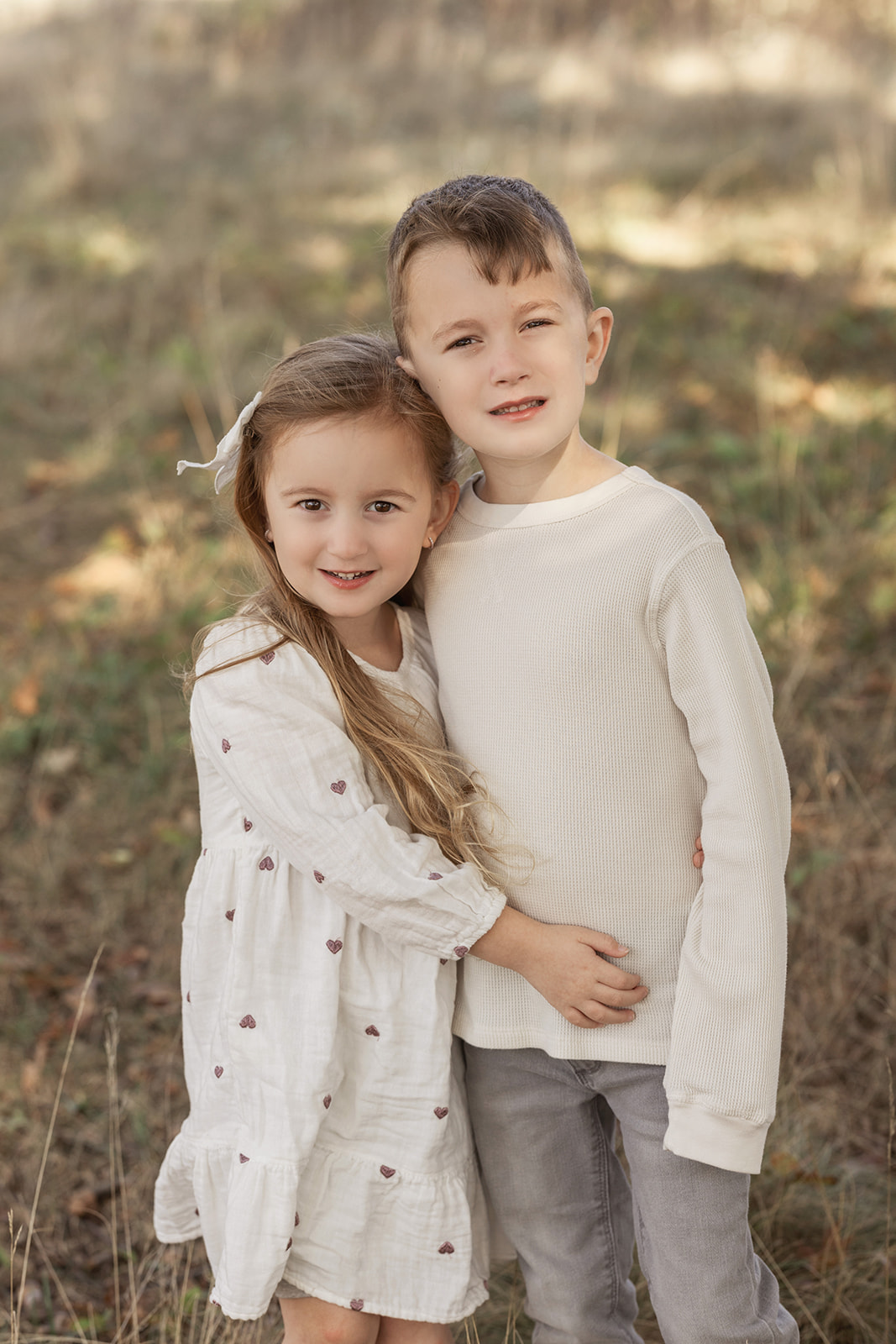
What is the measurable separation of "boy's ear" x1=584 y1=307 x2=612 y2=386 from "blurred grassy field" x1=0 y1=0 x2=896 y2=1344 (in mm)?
1366

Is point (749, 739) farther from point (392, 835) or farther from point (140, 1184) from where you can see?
point (140, 1184)

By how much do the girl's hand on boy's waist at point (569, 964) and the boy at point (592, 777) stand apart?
0.04ft

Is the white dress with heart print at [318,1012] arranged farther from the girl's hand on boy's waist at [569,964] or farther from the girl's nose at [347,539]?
the girl's nose at [347,539]

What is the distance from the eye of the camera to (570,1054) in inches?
68.2

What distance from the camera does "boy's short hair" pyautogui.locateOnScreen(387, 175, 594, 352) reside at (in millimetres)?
1681

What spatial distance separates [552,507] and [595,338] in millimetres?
284

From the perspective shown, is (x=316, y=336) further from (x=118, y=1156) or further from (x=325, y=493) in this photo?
(x=325, y=493)

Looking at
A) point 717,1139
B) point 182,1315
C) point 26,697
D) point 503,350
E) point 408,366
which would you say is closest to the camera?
point 717,1139

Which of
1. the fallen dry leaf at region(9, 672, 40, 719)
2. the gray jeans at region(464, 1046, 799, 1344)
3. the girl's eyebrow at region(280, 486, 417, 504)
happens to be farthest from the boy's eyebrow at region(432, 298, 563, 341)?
the fallen dry leaf at region(9, 672, 40, 719)

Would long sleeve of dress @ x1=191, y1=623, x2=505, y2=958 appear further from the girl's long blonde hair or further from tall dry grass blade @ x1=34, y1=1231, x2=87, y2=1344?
tall dry grass blade @ x1=34, y1=1231, x2=87, y2=1344

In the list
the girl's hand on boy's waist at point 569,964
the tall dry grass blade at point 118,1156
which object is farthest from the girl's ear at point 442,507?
the tall dry grass blade at point 118,1156

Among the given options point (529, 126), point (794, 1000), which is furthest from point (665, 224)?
point (794, 1000)

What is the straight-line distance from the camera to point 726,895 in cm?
161

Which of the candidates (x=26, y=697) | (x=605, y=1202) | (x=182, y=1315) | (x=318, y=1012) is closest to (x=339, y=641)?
(x=318, y=1012)
